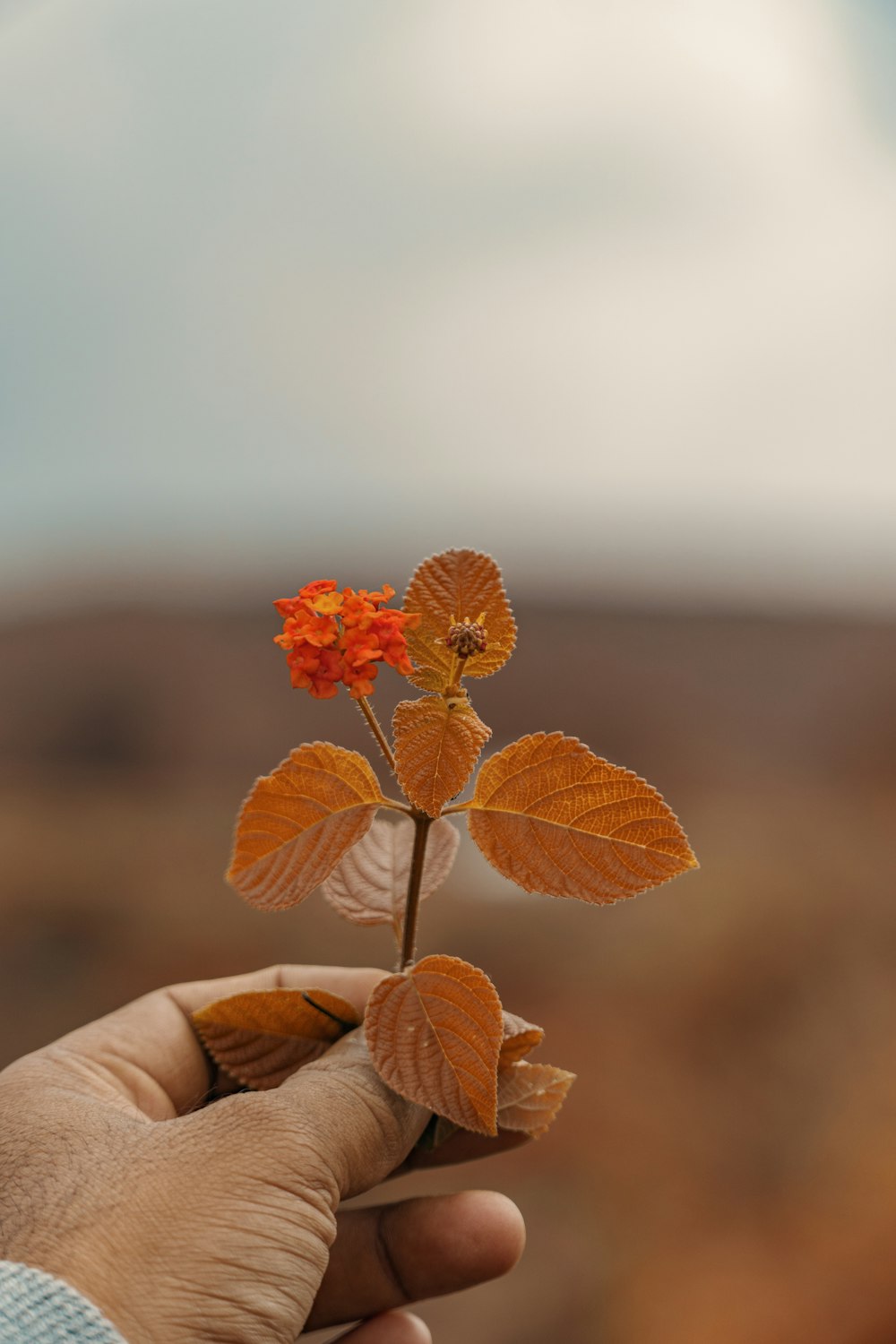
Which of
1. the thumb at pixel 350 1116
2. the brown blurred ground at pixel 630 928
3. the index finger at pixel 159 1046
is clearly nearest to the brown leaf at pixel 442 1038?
the thumb at pixel 350 1116

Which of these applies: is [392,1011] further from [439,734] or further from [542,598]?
[542,598]

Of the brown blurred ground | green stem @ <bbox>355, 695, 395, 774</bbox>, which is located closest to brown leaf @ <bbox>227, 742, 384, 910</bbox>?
green stem @ <bbox>355, 695, 395, 774</bbox>

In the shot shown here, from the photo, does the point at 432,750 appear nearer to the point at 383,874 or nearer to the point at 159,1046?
the point at 383,874

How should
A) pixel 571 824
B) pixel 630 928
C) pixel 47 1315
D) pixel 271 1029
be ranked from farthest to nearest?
pixel 630 928 < pixel 271 1029 < pixel 571 824 < pixel 47 1315

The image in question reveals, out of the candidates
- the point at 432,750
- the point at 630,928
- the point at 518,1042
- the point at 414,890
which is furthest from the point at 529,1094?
the point at 630,928

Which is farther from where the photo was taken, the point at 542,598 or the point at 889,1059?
the point at 542,598

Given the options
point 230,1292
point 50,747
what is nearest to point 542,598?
point 50,747

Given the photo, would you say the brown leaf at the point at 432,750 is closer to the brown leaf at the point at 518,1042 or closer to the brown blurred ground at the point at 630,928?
the brown leaf at the point at 518,1042
